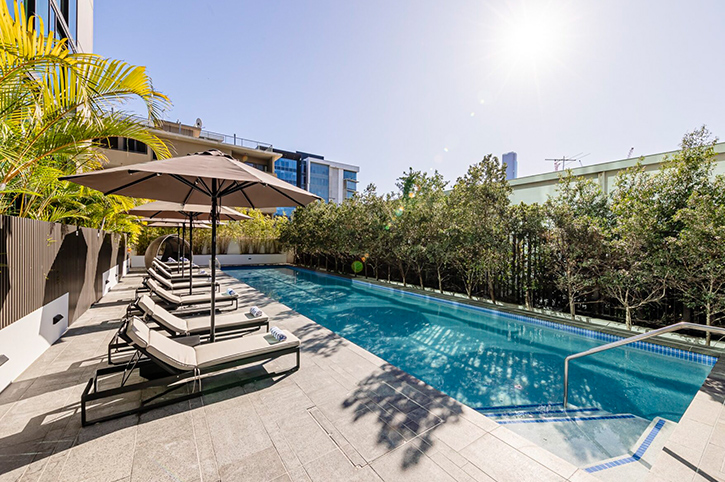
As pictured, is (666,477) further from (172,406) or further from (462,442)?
(172,406)

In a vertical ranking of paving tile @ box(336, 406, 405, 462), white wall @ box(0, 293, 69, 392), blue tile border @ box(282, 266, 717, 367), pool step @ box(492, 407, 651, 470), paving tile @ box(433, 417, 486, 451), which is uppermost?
white wall @ box(0, 293, 69, 392)

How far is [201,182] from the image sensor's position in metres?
3.88

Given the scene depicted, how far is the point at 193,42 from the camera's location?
32.7 ft

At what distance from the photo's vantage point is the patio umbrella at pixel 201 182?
9.71 feet

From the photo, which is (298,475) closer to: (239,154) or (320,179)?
(239,154)

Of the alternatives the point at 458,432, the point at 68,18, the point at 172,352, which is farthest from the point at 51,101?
the point at 68,18

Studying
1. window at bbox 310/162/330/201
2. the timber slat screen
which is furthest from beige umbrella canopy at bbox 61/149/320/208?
window at bbox 310/162/330/201

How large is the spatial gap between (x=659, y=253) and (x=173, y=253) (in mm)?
20206

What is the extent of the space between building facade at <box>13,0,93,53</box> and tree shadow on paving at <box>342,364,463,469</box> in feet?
29.6

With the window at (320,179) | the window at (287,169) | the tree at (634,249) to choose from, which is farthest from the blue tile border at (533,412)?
the window at (320,179)

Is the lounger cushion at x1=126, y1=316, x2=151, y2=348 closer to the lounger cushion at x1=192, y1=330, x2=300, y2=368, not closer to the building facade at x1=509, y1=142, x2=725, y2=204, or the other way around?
the lounger cushion at x1=192, y1=330, x2=300, y2=368

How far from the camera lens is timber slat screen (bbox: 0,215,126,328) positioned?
131 inches

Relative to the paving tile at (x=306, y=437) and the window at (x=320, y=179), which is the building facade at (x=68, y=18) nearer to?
the paving tile at (x=306, y=437)

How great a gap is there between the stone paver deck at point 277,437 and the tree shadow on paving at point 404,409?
0.03 ft
